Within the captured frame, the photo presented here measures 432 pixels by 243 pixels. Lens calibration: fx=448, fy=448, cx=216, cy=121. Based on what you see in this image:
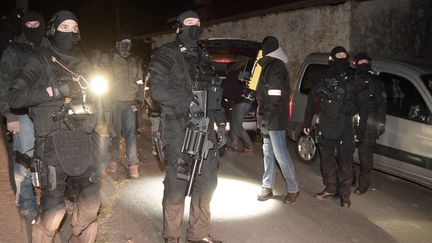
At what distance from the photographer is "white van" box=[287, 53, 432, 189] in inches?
231

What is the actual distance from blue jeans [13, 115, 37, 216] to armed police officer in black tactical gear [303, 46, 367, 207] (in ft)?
11.2

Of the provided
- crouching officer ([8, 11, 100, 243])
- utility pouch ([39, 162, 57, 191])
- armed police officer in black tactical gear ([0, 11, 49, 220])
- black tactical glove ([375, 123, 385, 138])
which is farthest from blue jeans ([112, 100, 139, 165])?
black tactical glove ([375, 123, 385, 138])

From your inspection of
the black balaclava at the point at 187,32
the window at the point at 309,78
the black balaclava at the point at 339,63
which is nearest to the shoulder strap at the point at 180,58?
the black balaclava at the point at 187,32

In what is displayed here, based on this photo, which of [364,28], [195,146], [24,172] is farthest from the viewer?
[364,28]

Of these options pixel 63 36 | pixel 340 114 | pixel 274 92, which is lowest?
pixel 340 114

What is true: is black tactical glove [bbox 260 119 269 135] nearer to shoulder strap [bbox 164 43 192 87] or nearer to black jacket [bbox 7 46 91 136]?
shoulder strap [bbox 164 43 192 87]

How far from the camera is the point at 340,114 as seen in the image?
5512mm

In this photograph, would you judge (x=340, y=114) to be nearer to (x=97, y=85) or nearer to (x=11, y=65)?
(x=97, y=85)

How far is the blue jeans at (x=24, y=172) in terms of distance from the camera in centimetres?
465

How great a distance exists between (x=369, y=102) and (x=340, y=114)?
0.49 m

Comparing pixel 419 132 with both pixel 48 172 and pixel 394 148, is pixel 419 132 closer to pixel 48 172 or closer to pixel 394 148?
pixel 394 148

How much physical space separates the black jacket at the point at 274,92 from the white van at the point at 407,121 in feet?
6.16

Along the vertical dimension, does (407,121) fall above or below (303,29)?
below

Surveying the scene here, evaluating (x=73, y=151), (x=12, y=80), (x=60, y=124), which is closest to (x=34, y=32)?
(x=12, y=80)
